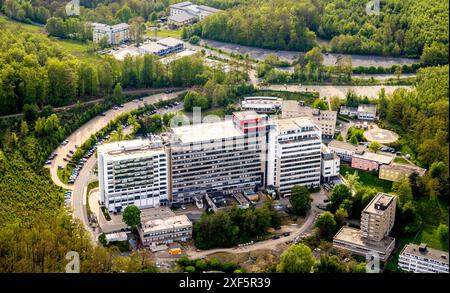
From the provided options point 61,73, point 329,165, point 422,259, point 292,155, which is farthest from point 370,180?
point 61,73

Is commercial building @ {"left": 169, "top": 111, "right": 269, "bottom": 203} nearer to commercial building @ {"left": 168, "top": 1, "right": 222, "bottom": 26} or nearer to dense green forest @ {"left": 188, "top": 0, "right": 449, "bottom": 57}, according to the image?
dense green forest @ {"left": 188, "top": 0, "right": 449, "bottom": 57}

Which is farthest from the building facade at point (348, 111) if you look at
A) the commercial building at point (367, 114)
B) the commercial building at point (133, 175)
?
the commercial building at point (133, 175)

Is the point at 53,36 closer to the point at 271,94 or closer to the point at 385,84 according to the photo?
the point at 271,94

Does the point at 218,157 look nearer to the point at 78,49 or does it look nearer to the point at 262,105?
the point at 262,105

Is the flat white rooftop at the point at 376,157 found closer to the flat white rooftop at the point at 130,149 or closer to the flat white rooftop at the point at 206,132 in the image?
the flat white rooftop at the point at 206,132

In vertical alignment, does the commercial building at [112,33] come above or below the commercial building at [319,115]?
above


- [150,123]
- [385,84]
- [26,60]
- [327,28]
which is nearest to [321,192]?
[150,123]
